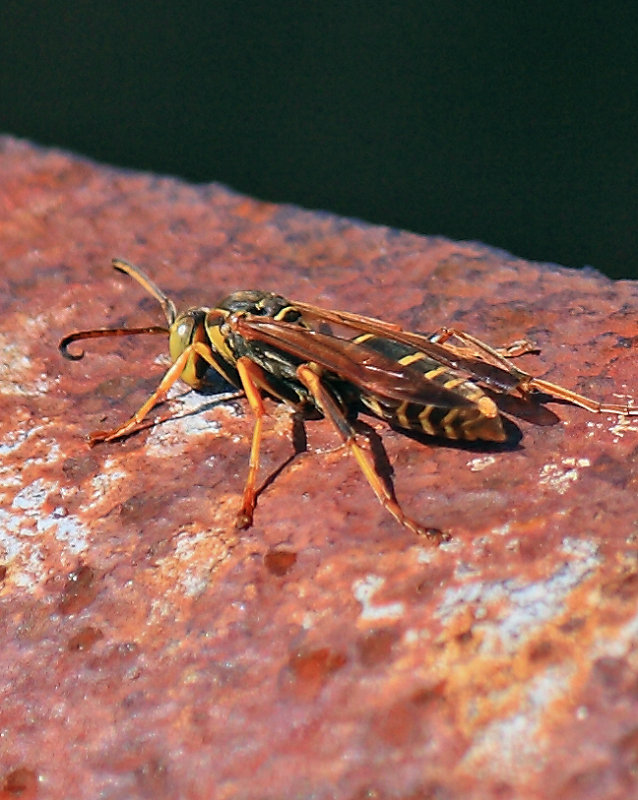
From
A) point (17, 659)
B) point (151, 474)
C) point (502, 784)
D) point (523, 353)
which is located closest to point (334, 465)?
point (151, 474)

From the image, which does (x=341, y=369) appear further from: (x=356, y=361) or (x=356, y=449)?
(x=356, y=449)

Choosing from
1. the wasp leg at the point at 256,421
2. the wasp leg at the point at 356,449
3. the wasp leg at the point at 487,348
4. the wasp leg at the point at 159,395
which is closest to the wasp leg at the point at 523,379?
the wasp leg at the point at 487,348

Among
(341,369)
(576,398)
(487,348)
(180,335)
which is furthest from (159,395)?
(576,398)

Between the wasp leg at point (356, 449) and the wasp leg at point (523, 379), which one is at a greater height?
the wasp leg at point (523, 379)

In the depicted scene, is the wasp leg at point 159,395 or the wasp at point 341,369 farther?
the wasp leg at point 159,395

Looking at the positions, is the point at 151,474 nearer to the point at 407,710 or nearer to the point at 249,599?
the point at 249,599

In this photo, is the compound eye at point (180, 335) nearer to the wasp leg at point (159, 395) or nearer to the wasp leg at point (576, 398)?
the wasp leg at point (159, 395)
